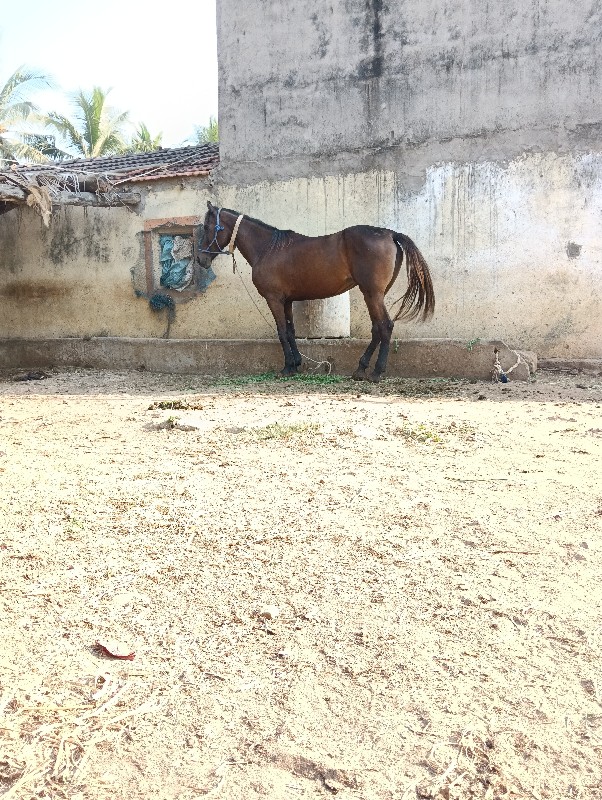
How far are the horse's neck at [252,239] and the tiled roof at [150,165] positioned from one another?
181cm

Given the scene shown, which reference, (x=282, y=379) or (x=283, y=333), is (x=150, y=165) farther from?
(x=282, y=379)

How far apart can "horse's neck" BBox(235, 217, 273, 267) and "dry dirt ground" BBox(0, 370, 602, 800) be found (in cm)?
468

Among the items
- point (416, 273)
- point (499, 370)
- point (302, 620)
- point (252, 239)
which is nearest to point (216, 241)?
point (252, 239)

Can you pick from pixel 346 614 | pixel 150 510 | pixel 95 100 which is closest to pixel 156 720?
pixel 346 614

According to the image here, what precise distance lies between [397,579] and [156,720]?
A: 1.12 m

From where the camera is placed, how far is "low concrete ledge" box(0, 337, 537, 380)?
28.3 ft

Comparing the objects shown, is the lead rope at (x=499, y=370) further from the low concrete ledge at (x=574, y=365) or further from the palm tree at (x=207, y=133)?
the palm tree at (x=207, y=133)

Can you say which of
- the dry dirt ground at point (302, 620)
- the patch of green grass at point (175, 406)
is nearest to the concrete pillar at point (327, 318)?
the patch of green grass at point (175, 406)

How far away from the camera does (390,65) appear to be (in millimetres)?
9586

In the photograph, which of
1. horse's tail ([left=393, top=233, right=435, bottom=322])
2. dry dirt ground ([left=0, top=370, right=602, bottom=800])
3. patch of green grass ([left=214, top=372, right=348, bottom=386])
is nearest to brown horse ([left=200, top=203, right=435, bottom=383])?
horse's tail ([left=393, top=233, right=435, bottom=322])

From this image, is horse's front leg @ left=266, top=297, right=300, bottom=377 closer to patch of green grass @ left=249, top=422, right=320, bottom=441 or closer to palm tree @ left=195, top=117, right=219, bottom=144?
patch of green grass @ left=249, top=422, right=320, bottom=441

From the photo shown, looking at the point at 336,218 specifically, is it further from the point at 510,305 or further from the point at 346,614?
the point at 346,614

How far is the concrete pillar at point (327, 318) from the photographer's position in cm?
980

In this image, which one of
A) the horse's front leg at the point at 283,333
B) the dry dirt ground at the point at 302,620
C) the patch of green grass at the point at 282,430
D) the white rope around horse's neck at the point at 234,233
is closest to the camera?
the dry dirt ground at the point at 302,620
